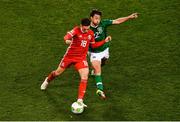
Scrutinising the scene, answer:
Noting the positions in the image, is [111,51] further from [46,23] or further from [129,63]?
[46,23]

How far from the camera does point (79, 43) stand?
13336 mm

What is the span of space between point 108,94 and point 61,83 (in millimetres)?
1459

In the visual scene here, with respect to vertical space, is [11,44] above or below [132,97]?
above

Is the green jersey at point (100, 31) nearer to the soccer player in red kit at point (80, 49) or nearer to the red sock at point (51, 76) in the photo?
the soccer player in red kit at point (80, 49)

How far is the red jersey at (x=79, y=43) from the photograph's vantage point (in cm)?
1327

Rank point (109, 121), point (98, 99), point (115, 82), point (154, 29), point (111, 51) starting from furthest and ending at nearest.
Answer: point (154, 29)
point (111, 51)
point (115, 82)
point (98, 99)
point (109, 121)

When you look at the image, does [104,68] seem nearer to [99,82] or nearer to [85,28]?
[99,82]

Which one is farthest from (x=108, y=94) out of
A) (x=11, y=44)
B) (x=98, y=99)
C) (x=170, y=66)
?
(x=11, y=44)

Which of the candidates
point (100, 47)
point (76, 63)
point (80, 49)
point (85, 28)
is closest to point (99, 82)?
point (76, 63)

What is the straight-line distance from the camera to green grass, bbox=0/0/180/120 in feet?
43.9

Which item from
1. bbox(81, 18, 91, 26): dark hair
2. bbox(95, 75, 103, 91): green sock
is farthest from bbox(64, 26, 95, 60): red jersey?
bbox(95, 75, 103, 91): green sock

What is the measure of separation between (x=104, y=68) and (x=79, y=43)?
2.44 m

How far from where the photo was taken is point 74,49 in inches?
527

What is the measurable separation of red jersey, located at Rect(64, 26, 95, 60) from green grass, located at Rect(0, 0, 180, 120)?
1.28 metres
